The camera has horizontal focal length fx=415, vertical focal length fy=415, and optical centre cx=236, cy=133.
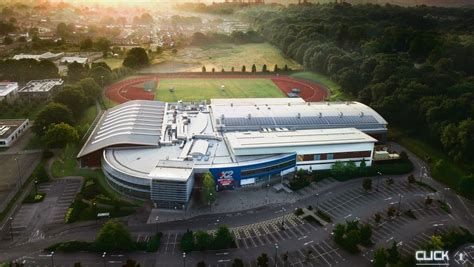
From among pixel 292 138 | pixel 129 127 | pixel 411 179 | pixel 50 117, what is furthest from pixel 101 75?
pixel 411 179

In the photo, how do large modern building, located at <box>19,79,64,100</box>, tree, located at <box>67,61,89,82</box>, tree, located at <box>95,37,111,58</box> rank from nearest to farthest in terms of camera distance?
large modern building, located at <box>19,79,64,100</box>, tree, located at <box>67,61,89,82</box>, tree, located at <box>95,37,111,58</box>

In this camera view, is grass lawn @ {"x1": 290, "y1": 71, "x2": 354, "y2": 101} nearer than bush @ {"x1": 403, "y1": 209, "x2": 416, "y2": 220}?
No

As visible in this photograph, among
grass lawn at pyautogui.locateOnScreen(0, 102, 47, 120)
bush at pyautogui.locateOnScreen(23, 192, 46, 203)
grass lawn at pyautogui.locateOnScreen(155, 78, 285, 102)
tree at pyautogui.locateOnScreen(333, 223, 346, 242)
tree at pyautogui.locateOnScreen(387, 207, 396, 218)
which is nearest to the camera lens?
tree at pyautogui.locateOnScreen(333, 223, 346, 242)

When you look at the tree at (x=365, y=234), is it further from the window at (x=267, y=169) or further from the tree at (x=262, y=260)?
the window at (x=267, y=169)

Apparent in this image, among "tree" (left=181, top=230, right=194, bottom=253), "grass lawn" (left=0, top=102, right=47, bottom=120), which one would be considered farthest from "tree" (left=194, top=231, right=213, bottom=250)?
"grass lawn" (left=0, top=102, right=47, bottom=120)

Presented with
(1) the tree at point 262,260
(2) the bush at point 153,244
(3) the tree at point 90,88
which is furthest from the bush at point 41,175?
(1) the tree at point 262,260

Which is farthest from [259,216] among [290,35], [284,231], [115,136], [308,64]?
[290,35]

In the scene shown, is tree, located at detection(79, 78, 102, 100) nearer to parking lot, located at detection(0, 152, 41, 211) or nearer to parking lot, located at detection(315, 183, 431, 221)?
parking lot, located at detection(0, 152, 41, 211)
